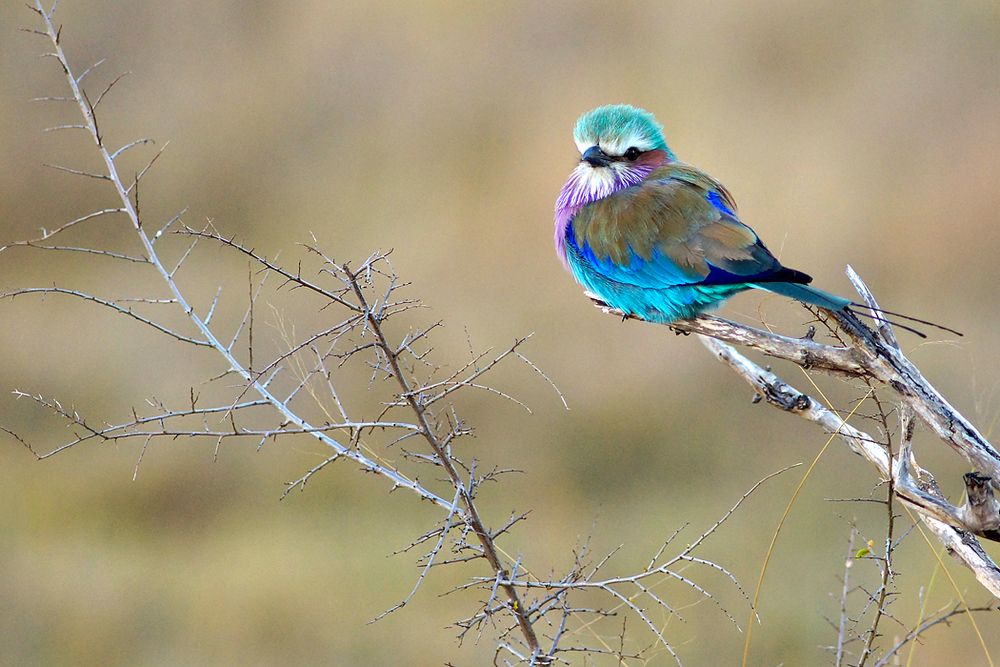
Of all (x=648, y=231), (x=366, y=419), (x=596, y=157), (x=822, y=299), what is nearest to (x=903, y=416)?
(x=822, y=299)

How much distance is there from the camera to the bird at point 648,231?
2520 mm

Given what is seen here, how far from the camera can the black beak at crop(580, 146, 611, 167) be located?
9.49 ft

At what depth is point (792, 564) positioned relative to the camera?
5.25 metres

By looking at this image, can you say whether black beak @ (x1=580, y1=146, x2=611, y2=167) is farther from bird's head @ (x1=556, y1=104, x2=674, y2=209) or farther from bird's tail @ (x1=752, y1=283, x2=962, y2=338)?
bird's tail @ (x1=752, y1=283, x2=962, y2=338)

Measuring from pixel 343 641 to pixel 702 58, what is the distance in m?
3.52

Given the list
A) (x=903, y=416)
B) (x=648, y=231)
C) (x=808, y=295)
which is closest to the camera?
(x=903, y=416)

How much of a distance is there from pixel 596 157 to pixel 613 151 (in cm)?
5

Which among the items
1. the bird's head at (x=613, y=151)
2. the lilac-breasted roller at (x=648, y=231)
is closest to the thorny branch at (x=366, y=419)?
the lilac-breasted roller at (x=648, y=231)

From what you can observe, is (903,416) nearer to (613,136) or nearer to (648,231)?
(648,231)

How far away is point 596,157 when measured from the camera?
2.89 metres

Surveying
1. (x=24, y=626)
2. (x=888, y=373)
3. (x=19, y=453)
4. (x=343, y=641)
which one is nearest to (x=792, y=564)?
(x=343, y=641)

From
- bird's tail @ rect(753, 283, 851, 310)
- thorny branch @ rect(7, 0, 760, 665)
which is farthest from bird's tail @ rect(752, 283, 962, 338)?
thorny branch @ rect(7, 0, 760, 665)

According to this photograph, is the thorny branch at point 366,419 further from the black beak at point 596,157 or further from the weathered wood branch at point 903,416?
the black beak at point 596,157

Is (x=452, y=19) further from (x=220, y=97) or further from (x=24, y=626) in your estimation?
(x=24, y=626)
